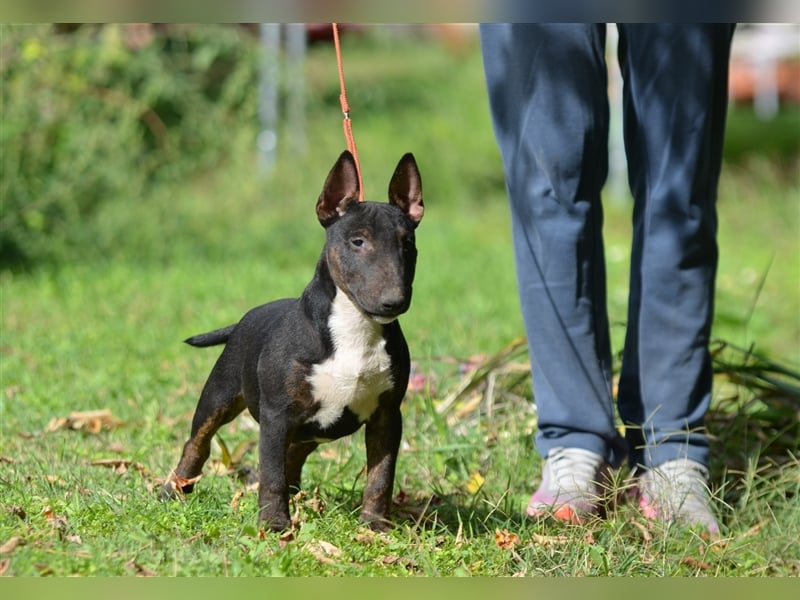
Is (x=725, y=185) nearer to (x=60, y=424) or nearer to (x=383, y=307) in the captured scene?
(x=60, y=424)

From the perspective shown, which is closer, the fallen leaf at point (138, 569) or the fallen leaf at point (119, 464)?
the fallen leaf at point (138, 569)

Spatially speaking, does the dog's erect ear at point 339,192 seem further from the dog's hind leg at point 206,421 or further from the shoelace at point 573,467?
the shoelace at point 573,467

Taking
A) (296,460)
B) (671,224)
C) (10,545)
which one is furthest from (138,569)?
(671,224)

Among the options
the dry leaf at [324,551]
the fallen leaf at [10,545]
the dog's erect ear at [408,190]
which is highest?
the dog's erect ear at [408,190]

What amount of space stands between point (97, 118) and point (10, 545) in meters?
5.53

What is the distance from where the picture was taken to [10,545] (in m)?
2.89

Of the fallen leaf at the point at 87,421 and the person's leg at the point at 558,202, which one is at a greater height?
the person's leg at the point at 558,202

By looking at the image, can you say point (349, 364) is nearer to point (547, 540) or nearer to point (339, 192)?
point (339, 192)

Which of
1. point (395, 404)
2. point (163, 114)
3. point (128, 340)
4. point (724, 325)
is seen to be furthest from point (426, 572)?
point (163, 114)

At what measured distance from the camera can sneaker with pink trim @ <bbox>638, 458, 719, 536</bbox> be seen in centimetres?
375

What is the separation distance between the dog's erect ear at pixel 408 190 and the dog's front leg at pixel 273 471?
23.4 inches

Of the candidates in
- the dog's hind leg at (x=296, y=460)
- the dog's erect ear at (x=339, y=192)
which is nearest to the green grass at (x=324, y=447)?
the dog's hind leg at (x=296, y=460)

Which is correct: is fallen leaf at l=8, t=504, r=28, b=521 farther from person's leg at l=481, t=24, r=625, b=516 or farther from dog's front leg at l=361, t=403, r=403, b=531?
person's leg at l=481, t=24, r=625, b=516

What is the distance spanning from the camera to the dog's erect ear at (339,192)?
305cm
